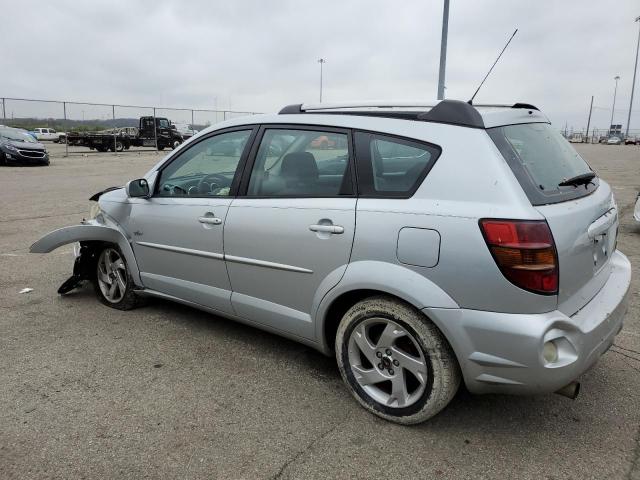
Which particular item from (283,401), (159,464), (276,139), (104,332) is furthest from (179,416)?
(276,139)

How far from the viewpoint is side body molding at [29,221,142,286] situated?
4184mm

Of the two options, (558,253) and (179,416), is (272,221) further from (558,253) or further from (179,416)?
(558,253)

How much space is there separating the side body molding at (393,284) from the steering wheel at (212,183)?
1234mm

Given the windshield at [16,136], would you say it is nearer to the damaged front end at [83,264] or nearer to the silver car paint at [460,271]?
the damaged front end at [83,264]

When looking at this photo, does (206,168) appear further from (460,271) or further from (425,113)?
(460,271)

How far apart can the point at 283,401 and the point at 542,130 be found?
2188 millimetres

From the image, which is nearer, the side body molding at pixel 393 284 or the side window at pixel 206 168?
the side body molding at pixel 393 284

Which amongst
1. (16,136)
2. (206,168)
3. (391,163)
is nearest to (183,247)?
(206,168)

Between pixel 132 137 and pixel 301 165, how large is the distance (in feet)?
94.3

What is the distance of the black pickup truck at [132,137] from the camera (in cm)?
2744

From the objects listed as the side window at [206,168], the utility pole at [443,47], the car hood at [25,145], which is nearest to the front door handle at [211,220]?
the side window at [206,168]

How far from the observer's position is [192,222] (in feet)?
11.7

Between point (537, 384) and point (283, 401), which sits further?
point (283, 401)

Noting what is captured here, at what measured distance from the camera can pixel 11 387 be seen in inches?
122
